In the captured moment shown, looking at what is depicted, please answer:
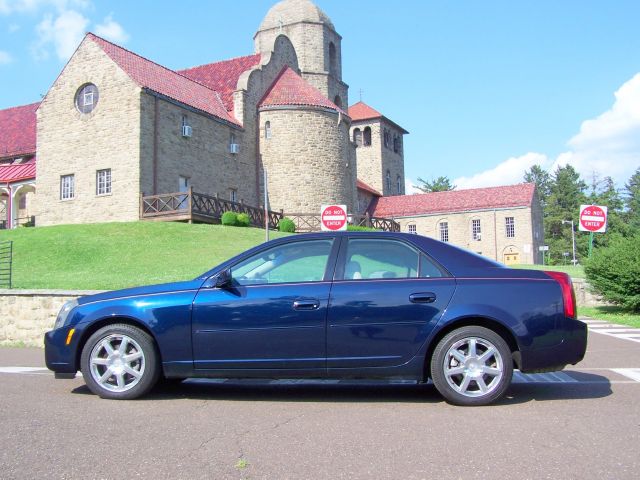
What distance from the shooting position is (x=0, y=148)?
140 feet

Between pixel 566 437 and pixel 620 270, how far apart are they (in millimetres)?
12054

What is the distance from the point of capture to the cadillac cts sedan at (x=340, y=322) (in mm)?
5613

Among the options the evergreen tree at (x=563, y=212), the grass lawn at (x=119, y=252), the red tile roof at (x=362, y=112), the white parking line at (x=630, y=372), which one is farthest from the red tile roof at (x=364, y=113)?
the white parking line at (x=630, y=372)

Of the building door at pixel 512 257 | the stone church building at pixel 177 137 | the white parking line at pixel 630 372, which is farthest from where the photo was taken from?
the building door at pixel 512 257

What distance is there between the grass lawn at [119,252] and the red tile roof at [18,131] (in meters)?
14.5

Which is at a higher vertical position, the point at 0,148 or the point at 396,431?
the point at 0,148

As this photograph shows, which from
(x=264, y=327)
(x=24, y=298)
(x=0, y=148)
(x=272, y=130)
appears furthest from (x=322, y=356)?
(x=0, y=148)

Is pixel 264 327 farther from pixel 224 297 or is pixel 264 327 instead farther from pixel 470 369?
pixel 470 369

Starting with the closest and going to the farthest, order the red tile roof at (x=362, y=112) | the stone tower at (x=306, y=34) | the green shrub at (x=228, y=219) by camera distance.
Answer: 1. the green shrub at (x=228, y=219)
2. the stone tower at (x=306, y=34)
3. the red tile roof at (x=362, y=112)

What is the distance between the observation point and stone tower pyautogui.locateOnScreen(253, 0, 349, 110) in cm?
5347

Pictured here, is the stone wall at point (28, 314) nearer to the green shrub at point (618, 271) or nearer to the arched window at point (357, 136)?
the green shrub at point (618, 271)

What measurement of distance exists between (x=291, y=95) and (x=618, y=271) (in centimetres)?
3017

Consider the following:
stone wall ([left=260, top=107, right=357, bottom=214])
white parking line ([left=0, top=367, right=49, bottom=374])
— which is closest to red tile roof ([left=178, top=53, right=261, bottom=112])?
stone wall ([left=260, top=107, right=357, bottom=214])

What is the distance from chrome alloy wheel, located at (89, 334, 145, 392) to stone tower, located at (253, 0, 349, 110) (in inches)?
1938
